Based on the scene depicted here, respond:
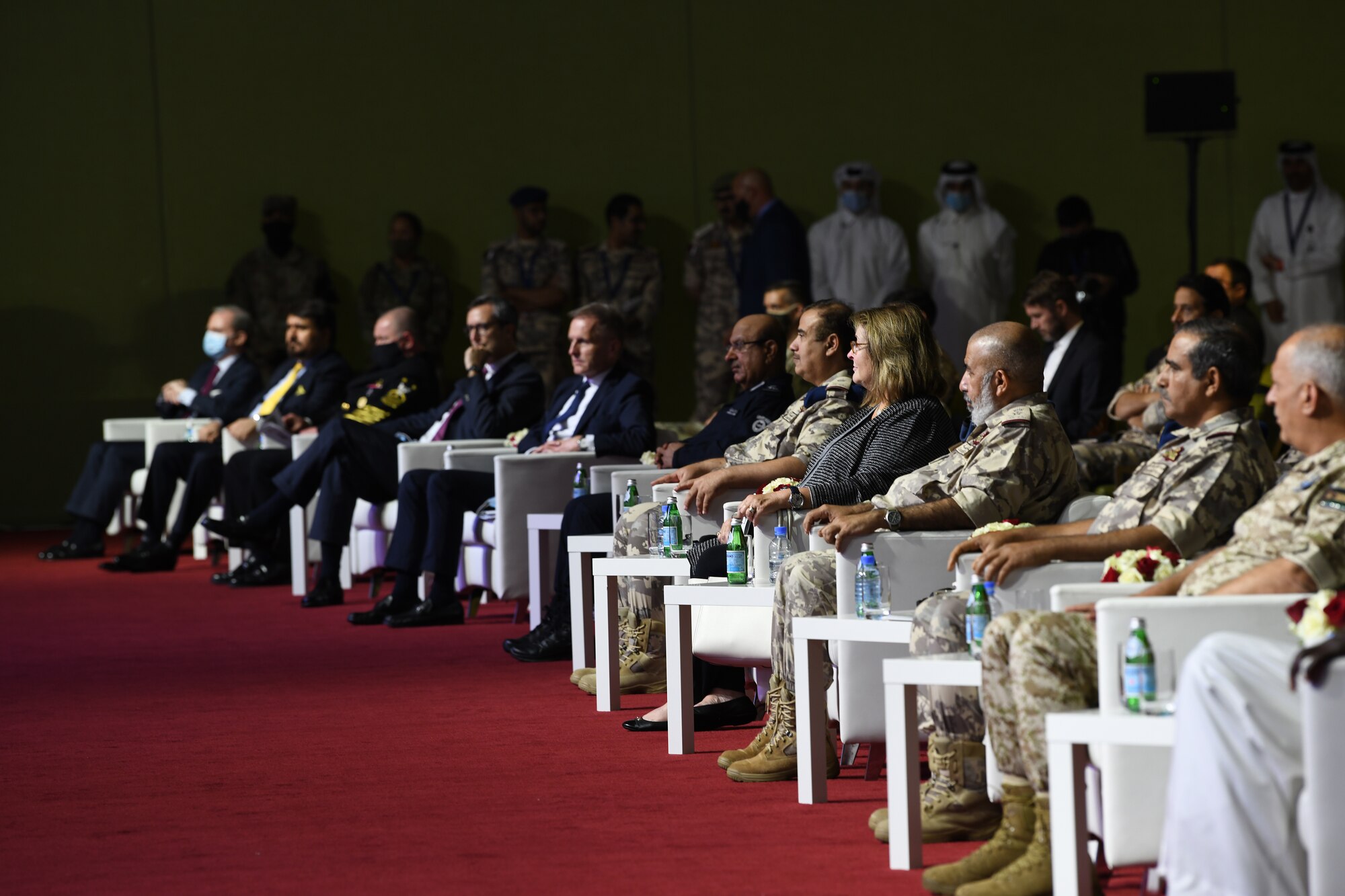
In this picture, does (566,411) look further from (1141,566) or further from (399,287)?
(399,287)

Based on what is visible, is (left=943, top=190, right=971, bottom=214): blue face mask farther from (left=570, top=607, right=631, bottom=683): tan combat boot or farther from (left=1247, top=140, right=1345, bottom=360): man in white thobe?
(left=570, top=607, right=631, bottom=683): tan combat boot

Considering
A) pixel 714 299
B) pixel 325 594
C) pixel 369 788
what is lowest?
pixel 369 788

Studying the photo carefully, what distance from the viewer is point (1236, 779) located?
2256mm

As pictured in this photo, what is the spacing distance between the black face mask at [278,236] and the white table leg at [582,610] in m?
6.22

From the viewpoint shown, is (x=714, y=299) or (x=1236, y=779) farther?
(x=714, y=299)

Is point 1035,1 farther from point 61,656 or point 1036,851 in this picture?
point 1036,851

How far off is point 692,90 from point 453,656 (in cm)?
641

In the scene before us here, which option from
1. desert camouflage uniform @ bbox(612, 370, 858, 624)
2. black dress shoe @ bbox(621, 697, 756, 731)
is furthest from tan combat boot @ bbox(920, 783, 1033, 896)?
desert camouflage uniform @ bbox(612, 370, 858, 624)

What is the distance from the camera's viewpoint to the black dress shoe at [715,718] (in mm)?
4344

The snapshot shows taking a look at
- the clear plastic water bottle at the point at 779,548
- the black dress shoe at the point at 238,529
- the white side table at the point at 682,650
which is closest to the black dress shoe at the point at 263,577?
the black dress shoe at the point at 238,529

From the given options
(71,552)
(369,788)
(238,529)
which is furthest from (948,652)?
(71,552)

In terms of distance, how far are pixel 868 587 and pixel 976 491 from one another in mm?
401

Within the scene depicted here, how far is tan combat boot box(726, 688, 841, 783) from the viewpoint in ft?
12.2

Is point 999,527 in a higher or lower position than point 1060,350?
lower
